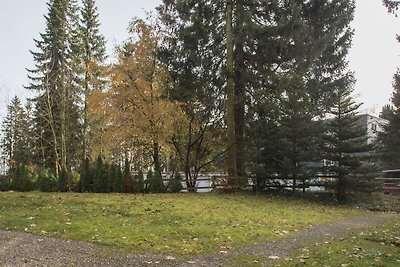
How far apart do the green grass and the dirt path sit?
0.43 meters

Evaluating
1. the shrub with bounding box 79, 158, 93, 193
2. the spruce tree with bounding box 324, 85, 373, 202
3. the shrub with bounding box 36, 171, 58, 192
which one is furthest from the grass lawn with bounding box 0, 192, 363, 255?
the shrub with bounding box 36, 171, 58, 192

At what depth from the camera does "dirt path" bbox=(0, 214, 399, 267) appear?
17.8 ft

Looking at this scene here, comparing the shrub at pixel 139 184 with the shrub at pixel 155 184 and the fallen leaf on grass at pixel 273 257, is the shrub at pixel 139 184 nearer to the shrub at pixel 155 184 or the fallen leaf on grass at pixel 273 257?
the shrub at pixel 155 184

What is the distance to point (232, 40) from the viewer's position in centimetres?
1705

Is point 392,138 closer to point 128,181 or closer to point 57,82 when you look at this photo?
point 128,181

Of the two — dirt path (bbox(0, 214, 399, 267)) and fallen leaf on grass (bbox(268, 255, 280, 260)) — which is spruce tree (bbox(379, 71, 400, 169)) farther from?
fallen leaf on grass (bbox(268, 255, 280, 260))

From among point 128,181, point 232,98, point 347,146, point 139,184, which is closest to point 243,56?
point 232,98


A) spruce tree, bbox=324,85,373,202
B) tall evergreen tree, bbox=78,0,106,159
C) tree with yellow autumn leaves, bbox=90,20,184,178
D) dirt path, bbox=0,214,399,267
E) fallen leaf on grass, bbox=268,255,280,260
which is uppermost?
tall evergreen tree, bbox=78,0,106,159

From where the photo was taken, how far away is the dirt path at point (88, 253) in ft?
17.8

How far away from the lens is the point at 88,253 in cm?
594

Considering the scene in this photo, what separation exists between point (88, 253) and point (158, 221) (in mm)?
3171

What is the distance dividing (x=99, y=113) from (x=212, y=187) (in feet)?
23.5

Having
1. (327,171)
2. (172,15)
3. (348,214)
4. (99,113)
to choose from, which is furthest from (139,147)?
(348,214)

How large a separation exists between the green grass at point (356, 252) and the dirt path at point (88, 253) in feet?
1.40
